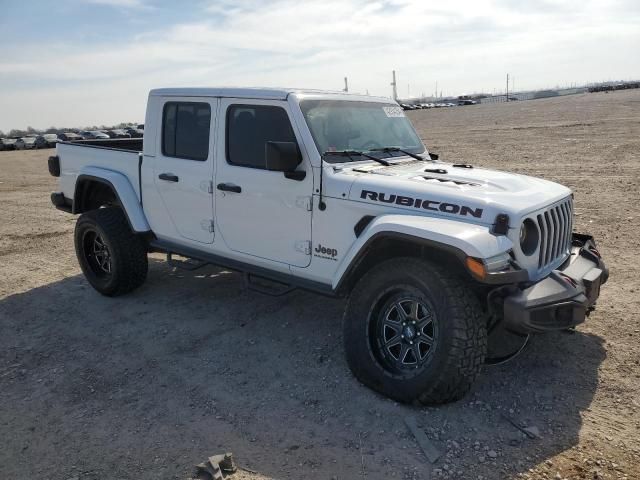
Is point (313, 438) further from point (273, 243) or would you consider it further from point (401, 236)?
point (273, 243)

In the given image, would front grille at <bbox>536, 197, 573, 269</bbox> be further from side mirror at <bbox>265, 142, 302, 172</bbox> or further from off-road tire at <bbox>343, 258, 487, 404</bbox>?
side mirror at <bbox>265, 142, 302, 172</bbox>

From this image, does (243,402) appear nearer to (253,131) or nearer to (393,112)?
(253,131)

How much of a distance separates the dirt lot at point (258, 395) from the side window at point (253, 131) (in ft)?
4.94

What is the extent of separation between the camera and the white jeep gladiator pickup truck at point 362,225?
11.0 feet

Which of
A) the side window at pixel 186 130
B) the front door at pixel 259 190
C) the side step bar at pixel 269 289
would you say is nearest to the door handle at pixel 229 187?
the front door at pixel 259 190

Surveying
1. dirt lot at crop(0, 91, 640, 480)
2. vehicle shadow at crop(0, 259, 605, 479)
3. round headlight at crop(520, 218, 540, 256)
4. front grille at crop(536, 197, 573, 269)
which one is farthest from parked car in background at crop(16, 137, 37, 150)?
round headlight at crop(520, 218, 540, 256)

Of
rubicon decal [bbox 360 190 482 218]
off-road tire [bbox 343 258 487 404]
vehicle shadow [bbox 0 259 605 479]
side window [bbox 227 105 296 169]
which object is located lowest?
vehicle shadow [bbox 0 259 605 479]

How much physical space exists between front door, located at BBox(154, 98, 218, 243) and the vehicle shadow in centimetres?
89

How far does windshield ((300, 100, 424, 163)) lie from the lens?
420 cm

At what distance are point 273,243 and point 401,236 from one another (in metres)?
1.27

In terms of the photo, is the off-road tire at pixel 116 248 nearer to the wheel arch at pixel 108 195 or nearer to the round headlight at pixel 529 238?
the wheel arch at pixel 108 195

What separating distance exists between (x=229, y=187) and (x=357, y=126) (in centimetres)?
116

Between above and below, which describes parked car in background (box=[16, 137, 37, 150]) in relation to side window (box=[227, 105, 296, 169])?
above

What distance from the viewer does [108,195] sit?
609 cm
